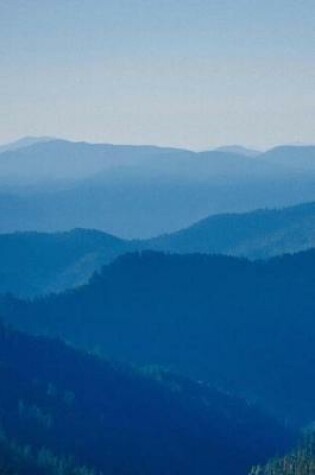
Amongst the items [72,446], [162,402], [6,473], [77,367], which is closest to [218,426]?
[162,402]

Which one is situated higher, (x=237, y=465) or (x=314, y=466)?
(x=237, y=465)

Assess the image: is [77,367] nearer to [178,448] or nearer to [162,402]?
[162,402]

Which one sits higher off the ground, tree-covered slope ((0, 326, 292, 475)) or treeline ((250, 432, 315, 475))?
tree-covered slope ((0, 326, 292, 475))

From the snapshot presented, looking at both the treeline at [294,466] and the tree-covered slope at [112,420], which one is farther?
the tree-covered slope at [112,420]

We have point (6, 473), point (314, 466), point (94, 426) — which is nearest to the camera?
point (314, 466)

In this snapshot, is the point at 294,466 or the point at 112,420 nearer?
the point at 294,466

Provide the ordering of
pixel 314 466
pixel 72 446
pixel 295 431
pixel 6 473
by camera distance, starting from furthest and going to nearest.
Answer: pixel 295 431, pixel 72 446, pixel 6 473, pixel 314 466

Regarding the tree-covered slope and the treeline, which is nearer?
the treeline

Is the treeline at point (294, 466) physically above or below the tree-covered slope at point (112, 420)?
below
